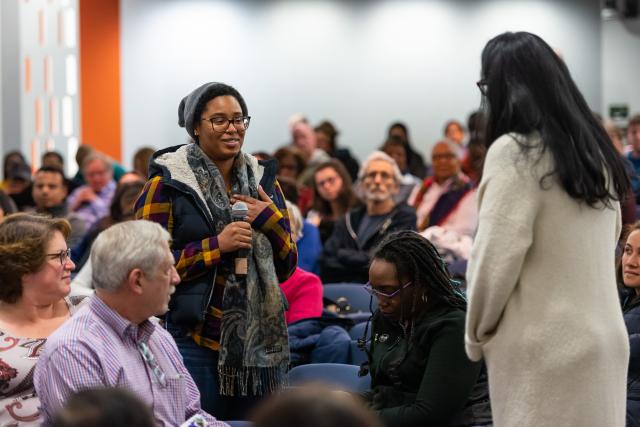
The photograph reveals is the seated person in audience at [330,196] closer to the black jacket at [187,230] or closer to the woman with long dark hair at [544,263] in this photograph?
the black jacket at [187,230]

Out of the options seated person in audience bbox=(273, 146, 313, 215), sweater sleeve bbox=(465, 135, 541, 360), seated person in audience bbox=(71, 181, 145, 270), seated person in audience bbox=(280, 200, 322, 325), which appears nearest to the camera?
sweater sleeve bbox=(465, 135, 541, 360)

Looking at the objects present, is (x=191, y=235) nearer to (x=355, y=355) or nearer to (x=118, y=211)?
(x=355, y=355)

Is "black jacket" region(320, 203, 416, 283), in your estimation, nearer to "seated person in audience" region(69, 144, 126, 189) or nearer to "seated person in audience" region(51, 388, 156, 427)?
"seated person in audience" region(69, 144, 126, 189)

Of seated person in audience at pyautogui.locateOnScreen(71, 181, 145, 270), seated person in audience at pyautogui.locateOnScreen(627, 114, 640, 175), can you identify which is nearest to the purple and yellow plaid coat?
seated person in audience at pyautogui.locateOnScreen(71, 181, 145, 270)

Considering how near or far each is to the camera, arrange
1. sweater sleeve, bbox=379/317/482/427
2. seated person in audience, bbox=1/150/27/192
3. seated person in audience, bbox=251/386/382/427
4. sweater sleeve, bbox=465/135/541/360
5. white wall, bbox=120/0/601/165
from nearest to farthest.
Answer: seated person in audience, bbox=251/386/382/427
sweater sleeve, bbox=465/135/541/360
sweater sleeve, bbox=379/317/482/427
seated person in audience, bbox=1/150/27/192
white wall, bbox=120/0/601/165

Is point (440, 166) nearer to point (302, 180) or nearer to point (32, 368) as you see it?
point (302, 180)

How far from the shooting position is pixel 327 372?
3.91 m

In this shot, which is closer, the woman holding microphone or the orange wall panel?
the woman holding microphone

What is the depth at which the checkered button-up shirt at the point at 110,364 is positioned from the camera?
2820 millimetres

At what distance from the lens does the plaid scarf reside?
3.61m

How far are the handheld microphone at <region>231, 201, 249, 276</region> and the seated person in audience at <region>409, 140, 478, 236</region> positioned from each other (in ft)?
11.9

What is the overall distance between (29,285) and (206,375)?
0.66 m

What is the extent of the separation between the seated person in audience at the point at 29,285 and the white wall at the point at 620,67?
10836 mm

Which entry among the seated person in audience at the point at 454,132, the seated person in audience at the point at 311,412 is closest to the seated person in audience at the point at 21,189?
the seated person in audience at the point at 454,132
